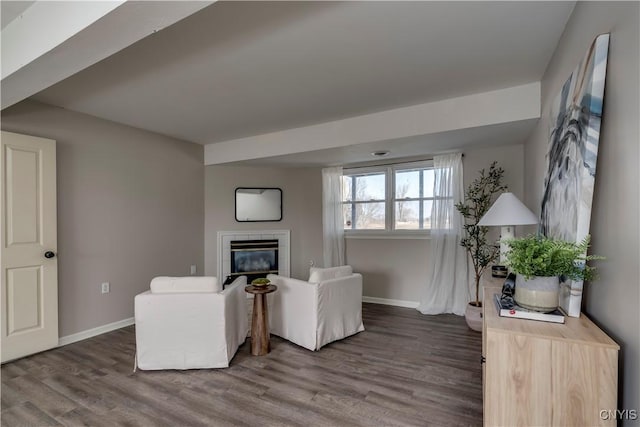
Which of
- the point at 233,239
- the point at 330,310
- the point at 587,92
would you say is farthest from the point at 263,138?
the point at 587,92

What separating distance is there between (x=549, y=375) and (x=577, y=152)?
3.19ft

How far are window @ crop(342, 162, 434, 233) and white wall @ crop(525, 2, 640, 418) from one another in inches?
117

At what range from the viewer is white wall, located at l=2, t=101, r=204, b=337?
3164 mm

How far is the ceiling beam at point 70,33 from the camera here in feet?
4.35

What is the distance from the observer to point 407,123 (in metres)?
3.18

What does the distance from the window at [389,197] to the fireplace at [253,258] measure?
131 centimetres

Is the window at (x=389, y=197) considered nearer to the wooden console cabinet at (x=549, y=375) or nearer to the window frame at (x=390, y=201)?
the window frame at (x=390, y=201)

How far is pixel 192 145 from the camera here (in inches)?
181

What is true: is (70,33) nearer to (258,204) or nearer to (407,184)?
(258,204)

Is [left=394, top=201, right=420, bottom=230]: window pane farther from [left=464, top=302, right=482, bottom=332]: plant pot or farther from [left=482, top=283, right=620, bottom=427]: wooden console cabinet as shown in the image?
[left=482, top=283, right=620, bottom=427]: wooden console cabinet

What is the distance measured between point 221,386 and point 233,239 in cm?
286

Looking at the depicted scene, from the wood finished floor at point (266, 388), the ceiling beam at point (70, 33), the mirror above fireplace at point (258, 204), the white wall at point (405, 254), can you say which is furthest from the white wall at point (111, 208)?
the white wall at point (405, 254)

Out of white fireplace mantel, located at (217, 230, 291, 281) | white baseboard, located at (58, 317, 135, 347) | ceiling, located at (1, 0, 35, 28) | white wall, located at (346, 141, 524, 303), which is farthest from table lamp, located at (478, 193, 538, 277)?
white baseboard, located at (58, 317, 135, 347)

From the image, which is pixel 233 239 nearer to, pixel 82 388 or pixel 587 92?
pixel 82 388
